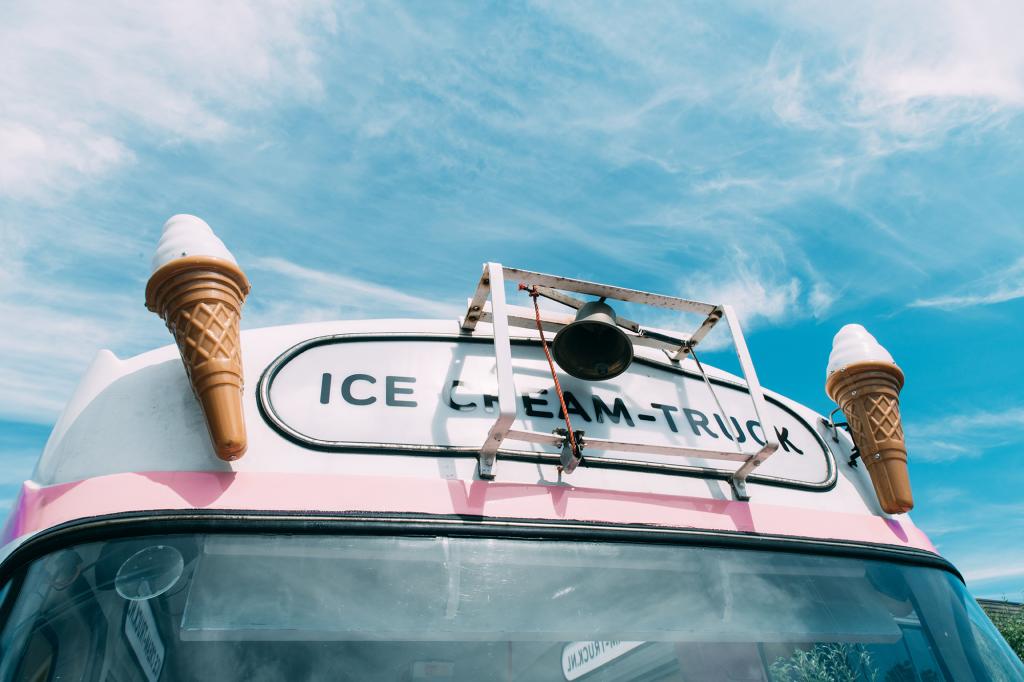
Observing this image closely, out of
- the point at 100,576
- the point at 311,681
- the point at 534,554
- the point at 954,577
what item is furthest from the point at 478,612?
the point at 954,577

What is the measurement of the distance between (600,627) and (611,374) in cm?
100

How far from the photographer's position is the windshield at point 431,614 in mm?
1938

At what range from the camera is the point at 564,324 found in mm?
3113

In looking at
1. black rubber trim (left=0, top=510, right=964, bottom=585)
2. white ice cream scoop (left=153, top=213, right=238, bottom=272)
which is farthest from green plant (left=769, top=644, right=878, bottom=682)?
white ice cream scoop (left=153, top=213, right=238, bottom=272)

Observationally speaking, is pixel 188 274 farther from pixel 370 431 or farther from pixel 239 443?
pixel 370 431

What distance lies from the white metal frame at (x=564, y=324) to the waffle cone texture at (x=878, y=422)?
1.86ft

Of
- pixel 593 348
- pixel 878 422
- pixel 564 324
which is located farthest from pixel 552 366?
pixel 878 422

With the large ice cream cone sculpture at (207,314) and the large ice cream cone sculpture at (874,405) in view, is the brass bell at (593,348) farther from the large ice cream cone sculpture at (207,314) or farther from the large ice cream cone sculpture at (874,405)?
the large ice cream cone sculpture at (207,314)

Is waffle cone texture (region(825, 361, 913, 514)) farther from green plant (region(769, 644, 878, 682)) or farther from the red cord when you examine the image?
the red cord

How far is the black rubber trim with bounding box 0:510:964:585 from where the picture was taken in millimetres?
2092

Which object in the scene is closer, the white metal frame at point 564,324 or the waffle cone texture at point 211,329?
the waffle cone texture at point 211,329

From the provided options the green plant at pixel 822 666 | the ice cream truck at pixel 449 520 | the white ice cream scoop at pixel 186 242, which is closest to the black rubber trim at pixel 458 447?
the ice cream truck at pixel 449 520

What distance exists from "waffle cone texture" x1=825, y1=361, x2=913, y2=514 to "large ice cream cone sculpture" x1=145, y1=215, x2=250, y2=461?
241 cm

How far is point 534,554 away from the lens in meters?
2.26
